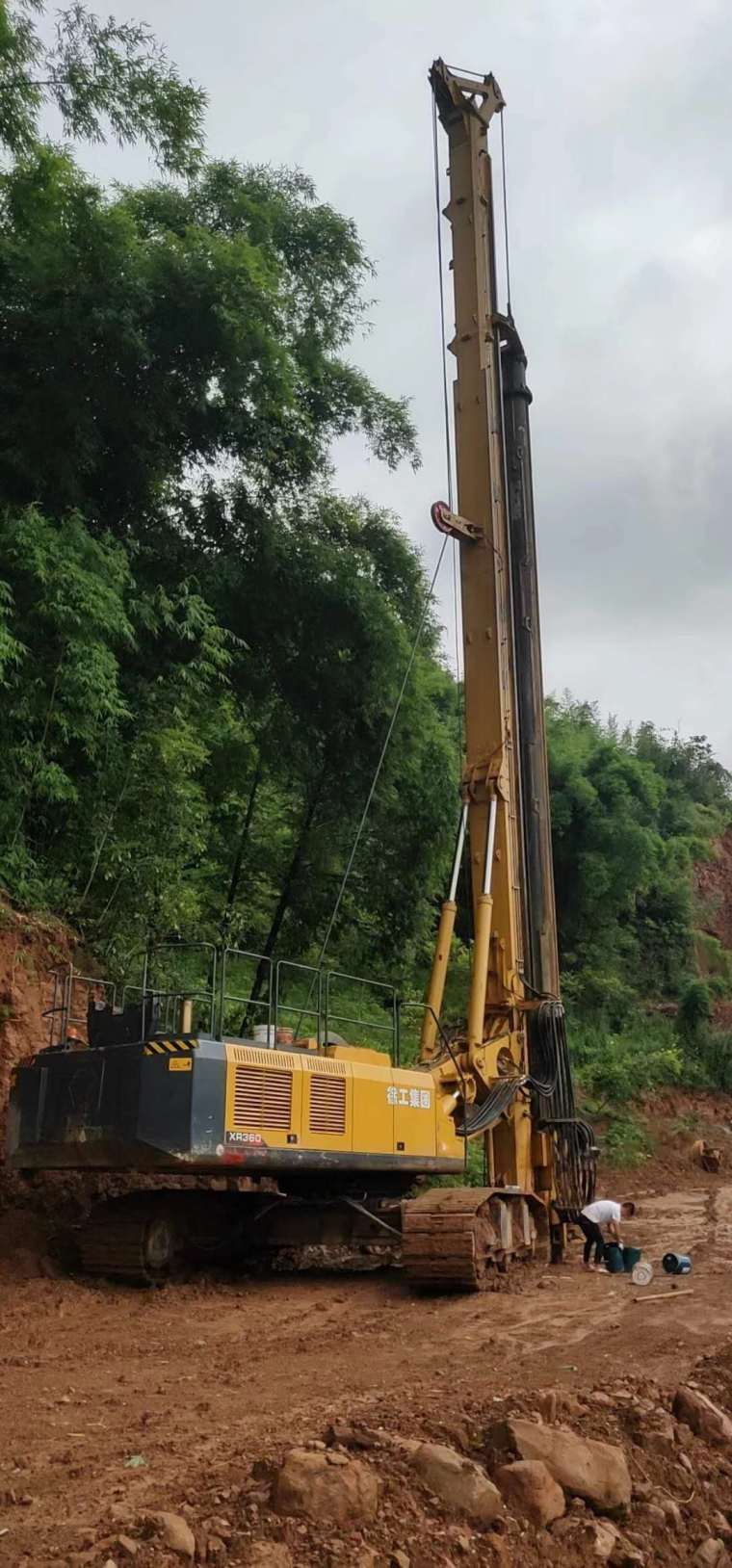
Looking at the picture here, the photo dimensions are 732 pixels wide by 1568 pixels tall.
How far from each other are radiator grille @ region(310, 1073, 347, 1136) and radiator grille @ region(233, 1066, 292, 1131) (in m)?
0.31

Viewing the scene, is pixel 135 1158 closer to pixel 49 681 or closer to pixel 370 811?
pixel 49 681

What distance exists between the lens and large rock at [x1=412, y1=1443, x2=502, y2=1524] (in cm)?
446

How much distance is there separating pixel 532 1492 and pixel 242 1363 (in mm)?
3430

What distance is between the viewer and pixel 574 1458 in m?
4.81

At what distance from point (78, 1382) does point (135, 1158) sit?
2317 millimetres

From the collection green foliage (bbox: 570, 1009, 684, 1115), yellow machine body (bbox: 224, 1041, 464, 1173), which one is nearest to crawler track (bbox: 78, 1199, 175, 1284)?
yellow machine body (bbox: 224, 1041, 464, 1173)

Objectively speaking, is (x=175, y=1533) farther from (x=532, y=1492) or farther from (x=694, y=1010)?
(x=694, y=1010)

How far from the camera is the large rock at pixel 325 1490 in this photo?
426 cm

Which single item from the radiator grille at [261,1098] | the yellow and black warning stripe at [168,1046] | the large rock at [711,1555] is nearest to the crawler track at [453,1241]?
the radiator grille at [261,1098]

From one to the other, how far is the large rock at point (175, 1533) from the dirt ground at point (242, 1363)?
96mm

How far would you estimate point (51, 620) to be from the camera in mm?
12484

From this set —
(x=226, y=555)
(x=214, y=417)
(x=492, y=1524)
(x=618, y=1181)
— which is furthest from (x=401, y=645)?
(x=492, y=1524)

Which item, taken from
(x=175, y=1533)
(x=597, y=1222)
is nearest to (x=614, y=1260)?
(x=597, y=1222)

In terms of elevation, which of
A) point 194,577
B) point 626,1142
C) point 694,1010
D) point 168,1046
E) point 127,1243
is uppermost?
point 194,577
